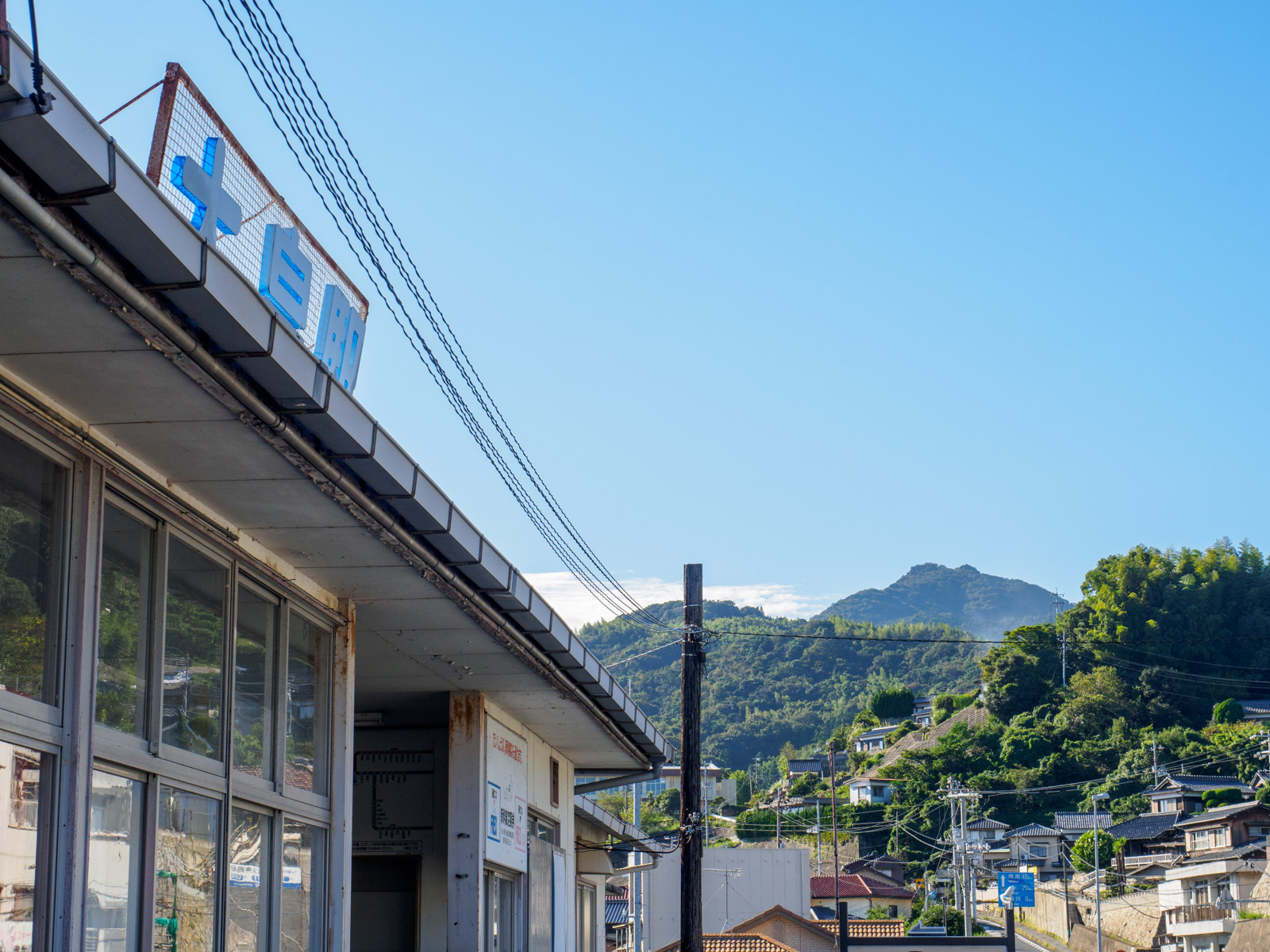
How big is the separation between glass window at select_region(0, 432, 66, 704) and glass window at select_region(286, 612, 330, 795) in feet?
8.71

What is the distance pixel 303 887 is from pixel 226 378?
13.9 ft

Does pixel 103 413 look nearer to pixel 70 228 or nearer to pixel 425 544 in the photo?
pixel 70 228

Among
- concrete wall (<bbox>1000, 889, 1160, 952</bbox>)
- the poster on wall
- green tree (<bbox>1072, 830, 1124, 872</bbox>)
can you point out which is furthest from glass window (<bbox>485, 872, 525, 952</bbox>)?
green tree (<bbox>1072, 830, 1124, 872</bbox>)

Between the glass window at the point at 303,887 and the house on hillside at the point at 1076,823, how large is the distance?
82.8 metres

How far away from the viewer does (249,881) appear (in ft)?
24.2

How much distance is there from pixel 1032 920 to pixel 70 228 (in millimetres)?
76291

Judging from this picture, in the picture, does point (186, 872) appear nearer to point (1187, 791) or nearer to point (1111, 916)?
point (1111, 916)

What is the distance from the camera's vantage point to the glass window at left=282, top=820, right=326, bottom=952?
25.8ft

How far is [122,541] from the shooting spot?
20.0 ft

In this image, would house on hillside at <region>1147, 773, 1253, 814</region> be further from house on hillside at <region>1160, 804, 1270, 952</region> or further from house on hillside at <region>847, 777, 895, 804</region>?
house on hillside at <region>847, 777, 895, 804</region>

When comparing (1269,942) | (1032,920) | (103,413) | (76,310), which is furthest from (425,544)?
(1032,920)

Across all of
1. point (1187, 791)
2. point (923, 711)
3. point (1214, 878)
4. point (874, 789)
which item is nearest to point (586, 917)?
point (1214, 878)

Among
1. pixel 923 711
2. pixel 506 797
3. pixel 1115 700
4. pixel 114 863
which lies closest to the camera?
pixel 114 863

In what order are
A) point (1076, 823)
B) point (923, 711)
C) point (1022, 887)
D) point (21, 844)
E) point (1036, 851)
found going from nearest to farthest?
1. point (21, 844)
2. point (1022, 887)
3. point (1036, 851)
4. point (1076, 823)
5. point (923, 711)
